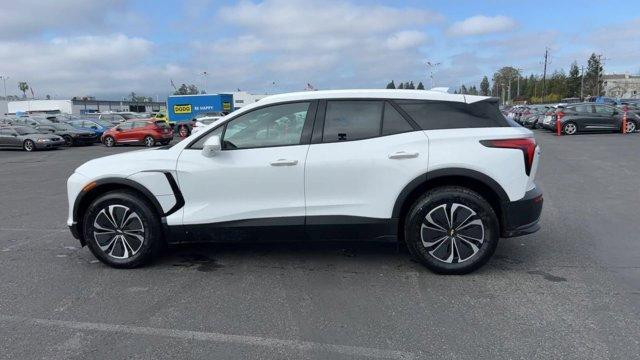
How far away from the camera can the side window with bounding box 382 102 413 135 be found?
4.64 m

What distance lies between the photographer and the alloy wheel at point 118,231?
4.95 meters

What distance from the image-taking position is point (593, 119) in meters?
24.5

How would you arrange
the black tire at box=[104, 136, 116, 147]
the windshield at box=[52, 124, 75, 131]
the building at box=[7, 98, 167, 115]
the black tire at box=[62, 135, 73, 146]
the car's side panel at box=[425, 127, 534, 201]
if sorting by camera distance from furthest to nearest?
the building at box=[7, 98, 167, 115] → the windshield at box=[52, 124, 75, 131] → the black tire at box=[62, 135, 73, 146] → the black tire at box=[104, 136, 116, 147] → the car's side panel at box=[425, 127, 534, 201]

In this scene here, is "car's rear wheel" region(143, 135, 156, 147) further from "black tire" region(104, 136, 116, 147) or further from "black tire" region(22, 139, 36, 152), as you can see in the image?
"black tire" region(22, 139, 36, 152)

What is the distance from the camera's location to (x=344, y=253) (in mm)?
5371

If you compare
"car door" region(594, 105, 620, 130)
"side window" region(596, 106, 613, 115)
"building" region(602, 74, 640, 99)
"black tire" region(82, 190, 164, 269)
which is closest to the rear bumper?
"black tire" region(82, 190, 164, 269)

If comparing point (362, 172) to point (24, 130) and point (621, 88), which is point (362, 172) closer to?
point (24, 130)

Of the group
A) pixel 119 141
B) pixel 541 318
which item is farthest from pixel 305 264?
pixel 119 141

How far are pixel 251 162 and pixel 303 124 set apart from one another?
61cm

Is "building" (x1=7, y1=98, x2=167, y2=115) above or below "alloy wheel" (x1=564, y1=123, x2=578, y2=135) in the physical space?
above

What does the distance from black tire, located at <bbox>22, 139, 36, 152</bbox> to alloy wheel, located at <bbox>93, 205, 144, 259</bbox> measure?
22.8 m

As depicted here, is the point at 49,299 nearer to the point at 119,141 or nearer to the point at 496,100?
the point at 496,100

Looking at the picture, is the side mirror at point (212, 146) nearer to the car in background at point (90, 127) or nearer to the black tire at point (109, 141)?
the black tire at point (109, 141)

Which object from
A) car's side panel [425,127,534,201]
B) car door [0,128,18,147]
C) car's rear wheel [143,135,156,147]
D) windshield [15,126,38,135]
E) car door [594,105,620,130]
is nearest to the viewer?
car's side panel [425,127,534,201]
